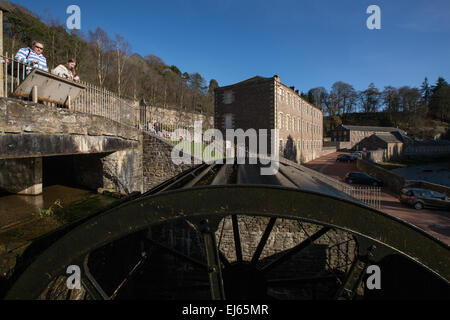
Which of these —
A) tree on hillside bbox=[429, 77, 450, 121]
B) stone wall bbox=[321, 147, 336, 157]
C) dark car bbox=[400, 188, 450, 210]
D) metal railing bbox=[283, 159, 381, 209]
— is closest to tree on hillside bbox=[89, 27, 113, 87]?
metal railing bbox=[283, 159, 381, 209]

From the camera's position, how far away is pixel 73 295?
3115 mm

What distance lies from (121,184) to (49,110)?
150 inches

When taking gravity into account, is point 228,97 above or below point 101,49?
below

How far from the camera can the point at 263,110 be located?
24.0 meters

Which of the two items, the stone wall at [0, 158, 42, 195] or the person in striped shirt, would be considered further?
the stone wall at [0, 158, 42, 195]

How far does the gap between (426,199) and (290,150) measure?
15.8 m

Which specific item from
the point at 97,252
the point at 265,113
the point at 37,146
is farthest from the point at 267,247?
the point at 265,113

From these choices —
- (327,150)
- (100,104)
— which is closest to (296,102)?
(327,150)

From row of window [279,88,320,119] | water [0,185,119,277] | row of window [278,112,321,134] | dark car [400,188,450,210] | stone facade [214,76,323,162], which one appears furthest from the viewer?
row of window [279,88,320,119]

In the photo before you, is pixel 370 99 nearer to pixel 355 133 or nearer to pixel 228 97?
pixel 355 133

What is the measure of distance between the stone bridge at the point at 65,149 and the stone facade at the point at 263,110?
53.6 ft

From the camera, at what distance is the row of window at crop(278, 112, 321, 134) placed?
81.5 feet

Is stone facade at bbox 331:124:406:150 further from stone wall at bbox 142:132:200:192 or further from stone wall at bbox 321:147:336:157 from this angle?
stone wall at bbox 142:132:200:192
